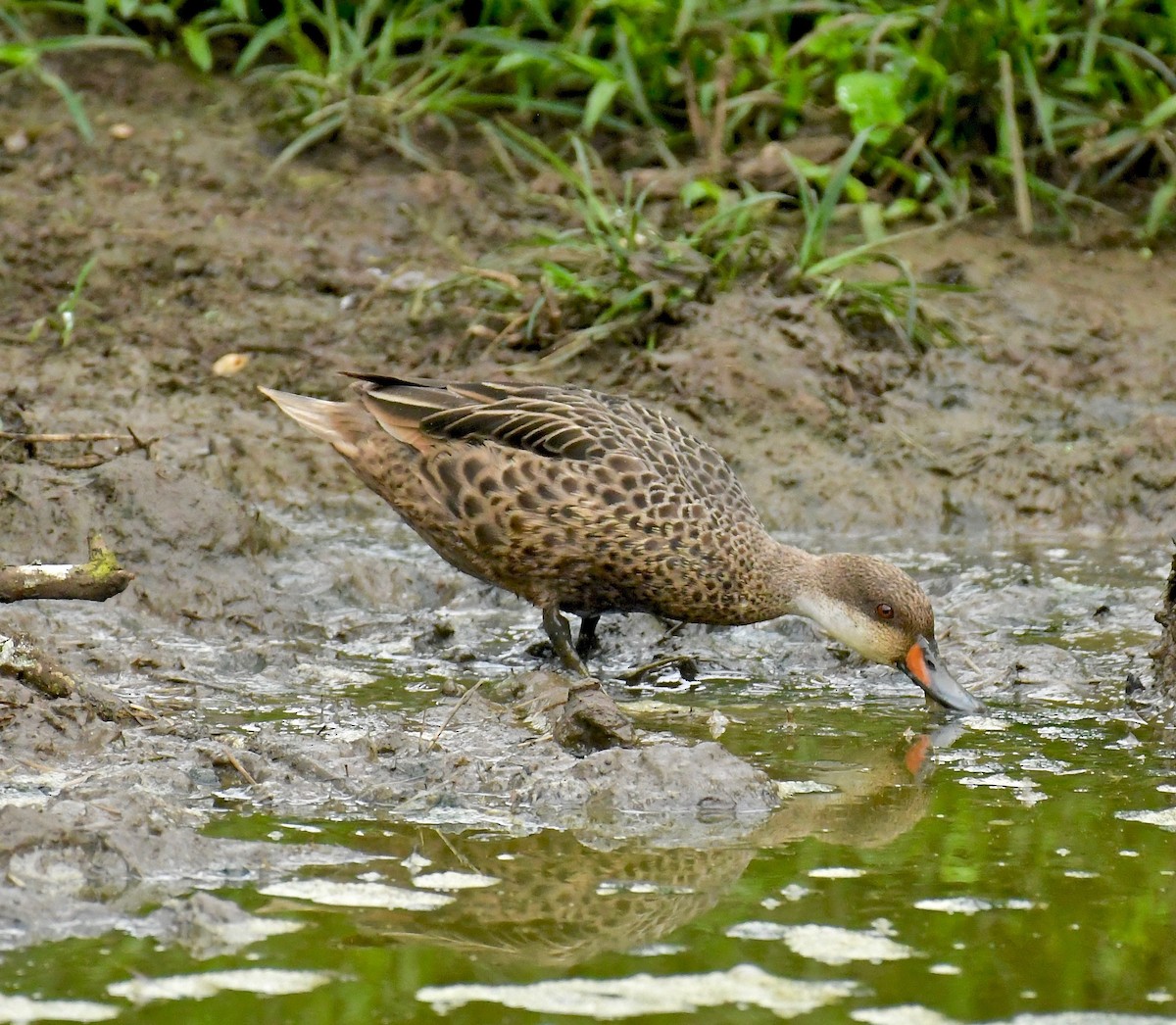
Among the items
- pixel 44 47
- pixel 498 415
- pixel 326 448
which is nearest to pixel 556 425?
pixel 498 415

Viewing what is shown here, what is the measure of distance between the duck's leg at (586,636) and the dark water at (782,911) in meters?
0.99

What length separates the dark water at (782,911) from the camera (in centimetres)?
319

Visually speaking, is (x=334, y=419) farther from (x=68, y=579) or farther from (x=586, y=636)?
(x=68, y=579)

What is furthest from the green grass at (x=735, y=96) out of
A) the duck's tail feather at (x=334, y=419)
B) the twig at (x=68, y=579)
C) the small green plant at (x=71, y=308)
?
the twig at (x=68, y=579)

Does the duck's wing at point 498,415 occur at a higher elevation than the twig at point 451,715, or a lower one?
higher

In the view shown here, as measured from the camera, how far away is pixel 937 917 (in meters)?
3.59

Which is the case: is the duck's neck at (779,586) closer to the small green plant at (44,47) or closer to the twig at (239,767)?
the twig at (239,767)

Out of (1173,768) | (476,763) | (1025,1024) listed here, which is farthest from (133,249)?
(1025,1024)

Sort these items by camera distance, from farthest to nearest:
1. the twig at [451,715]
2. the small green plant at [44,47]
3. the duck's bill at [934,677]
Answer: the small green plant at [44,47], the duck's bill at [934,677], the twig at [451,715]

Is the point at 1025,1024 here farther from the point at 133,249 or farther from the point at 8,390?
the point at 133,249

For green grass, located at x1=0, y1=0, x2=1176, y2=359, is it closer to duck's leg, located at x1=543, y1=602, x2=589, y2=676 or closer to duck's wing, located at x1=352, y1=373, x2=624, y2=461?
duck's wing, located at x1=352, y1=373, x2=624, y2=461

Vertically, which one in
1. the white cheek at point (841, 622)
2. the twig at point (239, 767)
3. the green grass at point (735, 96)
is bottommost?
the white cheek at point (841, 622)

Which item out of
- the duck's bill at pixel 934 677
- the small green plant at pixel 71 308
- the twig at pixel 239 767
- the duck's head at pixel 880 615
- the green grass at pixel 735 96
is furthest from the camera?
the green grass at pixel 735 96

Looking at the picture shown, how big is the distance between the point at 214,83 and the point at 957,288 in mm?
3723
